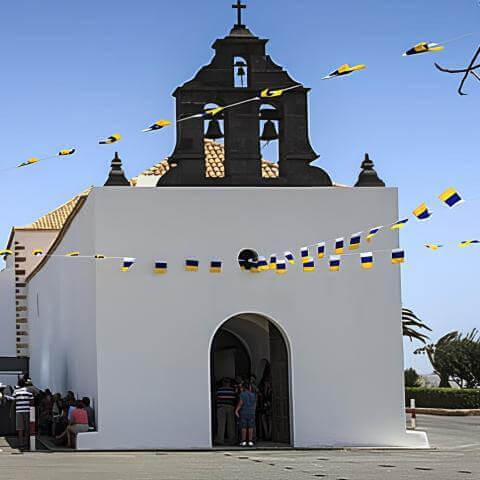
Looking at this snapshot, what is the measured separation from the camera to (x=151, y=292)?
951 inches

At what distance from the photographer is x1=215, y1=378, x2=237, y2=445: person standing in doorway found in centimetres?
2475

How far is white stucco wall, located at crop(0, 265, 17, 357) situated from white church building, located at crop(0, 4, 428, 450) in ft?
60.7

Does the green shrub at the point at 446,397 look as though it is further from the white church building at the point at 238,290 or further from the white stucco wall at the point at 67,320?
the white church building at the point at 238,290

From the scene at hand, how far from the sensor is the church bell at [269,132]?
26.1 meters

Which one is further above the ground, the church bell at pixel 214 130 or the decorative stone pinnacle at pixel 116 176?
the church bell at pixel 214 130

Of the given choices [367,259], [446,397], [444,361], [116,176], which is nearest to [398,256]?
[367,259]

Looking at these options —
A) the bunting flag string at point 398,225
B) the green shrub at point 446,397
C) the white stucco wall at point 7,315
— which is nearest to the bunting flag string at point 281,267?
the bunting flag string at point 398,225

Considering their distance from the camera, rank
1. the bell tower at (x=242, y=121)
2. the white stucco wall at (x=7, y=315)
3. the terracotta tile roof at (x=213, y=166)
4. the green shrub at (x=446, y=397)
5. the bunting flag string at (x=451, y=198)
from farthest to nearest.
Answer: the white stucco wall at (x=7, y=315) → the green shrub at (x=446, y=397) → the terracotta tile roof at (x=213, y=166) → the bell tower at (x=242, y=121) → the bunting flag string at (x=451, y=198)

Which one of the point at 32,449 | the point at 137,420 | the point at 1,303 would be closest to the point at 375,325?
the point at 137,420

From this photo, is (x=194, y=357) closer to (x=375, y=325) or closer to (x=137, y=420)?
(x=137, y=420)

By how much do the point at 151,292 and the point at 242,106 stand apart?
13.6ft

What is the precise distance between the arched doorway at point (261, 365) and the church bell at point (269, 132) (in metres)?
3.68

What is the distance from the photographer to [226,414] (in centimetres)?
2480

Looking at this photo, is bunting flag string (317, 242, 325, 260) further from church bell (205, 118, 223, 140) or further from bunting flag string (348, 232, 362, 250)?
church bell (205, 118, 223, 140)
